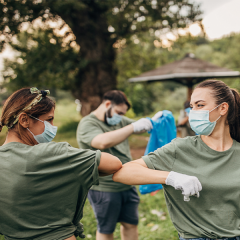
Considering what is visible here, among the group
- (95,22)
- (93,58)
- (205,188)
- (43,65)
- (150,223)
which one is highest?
(95,22)

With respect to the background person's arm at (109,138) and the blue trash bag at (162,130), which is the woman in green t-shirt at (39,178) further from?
the blue trash bag at (162,130)

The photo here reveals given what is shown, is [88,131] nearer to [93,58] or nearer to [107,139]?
[107,139]

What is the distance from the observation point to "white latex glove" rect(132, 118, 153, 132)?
8.04 feet

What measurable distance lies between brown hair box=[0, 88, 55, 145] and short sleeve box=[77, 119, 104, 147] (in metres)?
0.90

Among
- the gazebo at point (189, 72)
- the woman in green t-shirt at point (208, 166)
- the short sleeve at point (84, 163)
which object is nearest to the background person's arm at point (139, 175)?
the woman in green t-shirt at point (208, 166)

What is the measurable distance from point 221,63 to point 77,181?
34.2m

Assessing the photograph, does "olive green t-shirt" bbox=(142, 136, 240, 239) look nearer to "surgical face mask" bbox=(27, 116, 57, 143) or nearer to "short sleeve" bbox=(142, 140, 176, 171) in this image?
"short sleeve" bbox=(142, 140, 176, 171)

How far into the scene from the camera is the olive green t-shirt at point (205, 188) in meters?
1.43

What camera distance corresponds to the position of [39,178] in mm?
1294

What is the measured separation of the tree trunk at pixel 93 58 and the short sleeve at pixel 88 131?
266 inches

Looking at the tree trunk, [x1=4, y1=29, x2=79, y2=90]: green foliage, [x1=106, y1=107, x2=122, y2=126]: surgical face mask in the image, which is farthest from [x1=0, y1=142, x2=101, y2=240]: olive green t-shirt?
the tree trunk

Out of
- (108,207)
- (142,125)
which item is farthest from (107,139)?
→ (108,207)

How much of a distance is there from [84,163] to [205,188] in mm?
759

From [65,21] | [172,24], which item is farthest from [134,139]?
[65,21]
